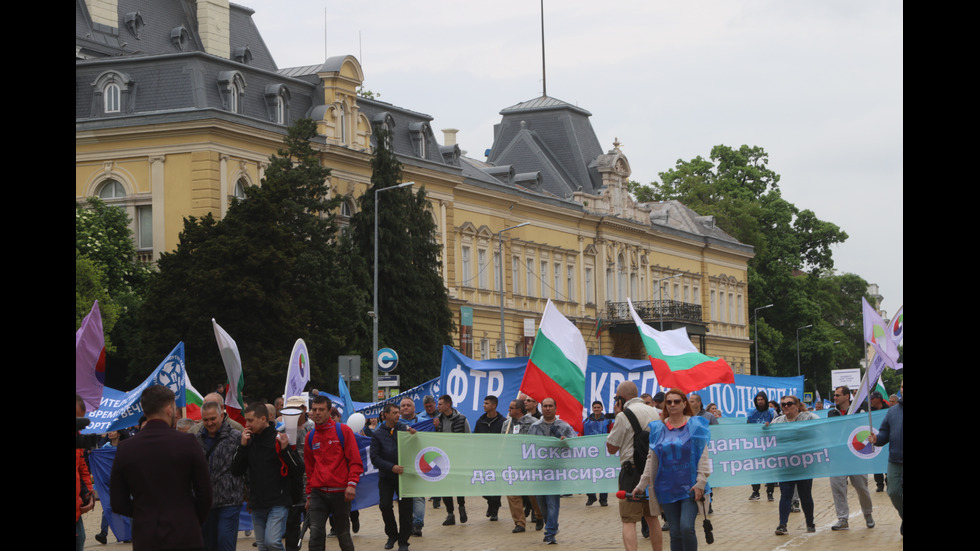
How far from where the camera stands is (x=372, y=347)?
48031mm

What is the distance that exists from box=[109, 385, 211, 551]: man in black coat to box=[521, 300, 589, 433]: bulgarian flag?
29.8 feet

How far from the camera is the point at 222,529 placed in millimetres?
13227

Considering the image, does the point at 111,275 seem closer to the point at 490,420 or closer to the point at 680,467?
the point at 490,420

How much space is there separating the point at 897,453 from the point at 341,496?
547cm

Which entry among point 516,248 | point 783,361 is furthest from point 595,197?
point 783,361

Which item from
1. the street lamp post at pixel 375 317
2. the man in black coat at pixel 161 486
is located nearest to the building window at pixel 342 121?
the street lamp post at pixel 375 317

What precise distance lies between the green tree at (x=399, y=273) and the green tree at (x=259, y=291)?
10.6 ft

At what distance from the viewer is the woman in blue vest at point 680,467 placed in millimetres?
13133

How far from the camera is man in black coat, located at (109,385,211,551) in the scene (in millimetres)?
9930

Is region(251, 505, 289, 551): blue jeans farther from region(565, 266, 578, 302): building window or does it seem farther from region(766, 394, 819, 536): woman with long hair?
region(565, 266, 578, 302): building window

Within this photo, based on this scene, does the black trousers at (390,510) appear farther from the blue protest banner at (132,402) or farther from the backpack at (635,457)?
the backpack at (635,457)
